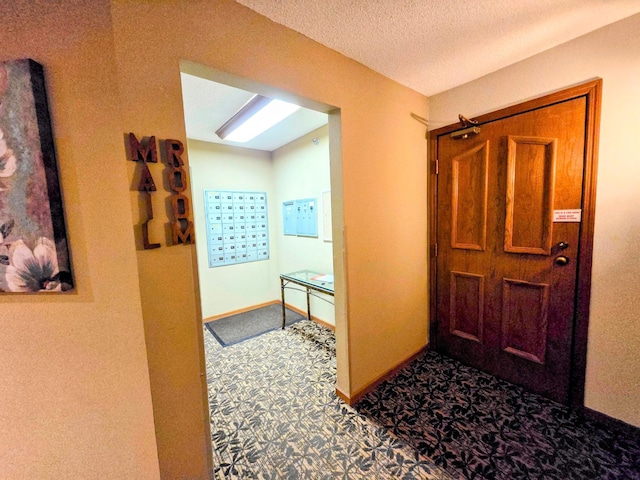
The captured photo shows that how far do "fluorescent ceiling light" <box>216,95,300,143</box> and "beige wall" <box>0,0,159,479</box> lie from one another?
1.17m

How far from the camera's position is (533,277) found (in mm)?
1695

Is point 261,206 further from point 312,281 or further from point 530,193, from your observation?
point 530,193

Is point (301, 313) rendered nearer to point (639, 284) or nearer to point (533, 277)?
point (533, 277)

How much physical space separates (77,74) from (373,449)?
2256 millimetres

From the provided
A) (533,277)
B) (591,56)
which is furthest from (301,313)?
(591,56)

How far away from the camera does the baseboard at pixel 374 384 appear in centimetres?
176

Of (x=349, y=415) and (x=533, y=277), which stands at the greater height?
(x=533, y=277)

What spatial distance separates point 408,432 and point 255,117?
2.73 m

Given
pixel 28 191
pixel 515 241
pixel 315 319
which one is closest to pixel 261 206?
pixel 315 319

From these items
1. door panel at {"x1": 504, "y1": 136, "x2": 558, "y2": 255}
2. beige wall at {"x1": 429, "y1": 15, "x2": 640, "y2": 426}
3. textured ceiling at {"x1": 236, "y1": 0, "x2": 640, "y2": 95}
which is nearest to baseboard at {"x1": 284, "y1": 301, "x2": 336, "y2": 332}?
door panel at {"x1": 504, "y1": 136, "x2": 558, "y2": 255}

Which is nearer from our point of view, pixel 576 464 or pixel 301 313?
pixel 576 464

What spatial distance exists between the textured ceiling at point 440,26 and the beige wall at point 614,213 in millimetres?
139

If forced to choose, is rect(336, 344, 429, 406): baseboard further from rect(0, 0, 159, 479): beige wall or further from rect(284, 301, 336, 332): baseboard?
rect(0, 0, 159, 479): beige wall

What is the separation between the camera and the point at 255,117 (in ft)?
7.20
